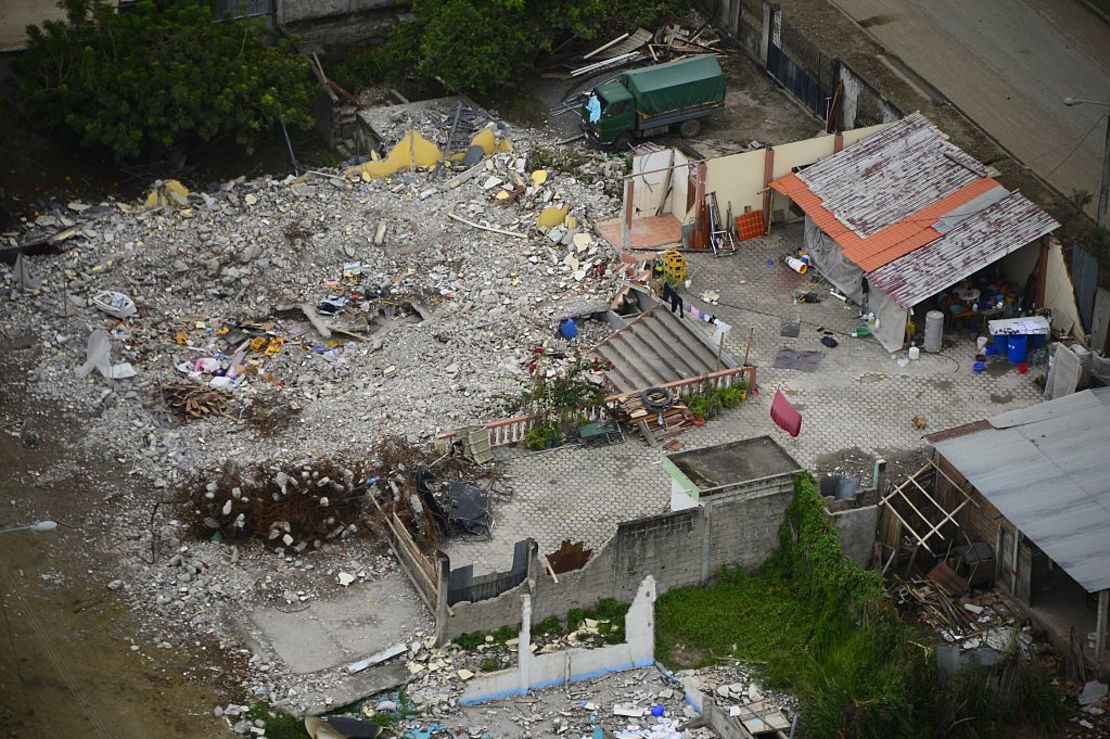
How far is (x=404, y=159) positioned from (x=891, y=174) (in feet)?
37.9

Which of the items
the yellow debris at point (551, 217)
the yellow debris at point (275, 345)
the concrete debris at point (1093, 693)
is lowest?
the concrete debris at point (1093, 693)

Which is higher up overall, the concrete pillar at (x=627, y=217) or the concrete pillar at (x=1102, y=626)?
the concrete pillar at (x=627, y=217)

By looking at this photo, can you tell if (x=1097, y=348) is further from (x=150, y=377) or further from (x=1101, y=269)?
(x=150, y=377)

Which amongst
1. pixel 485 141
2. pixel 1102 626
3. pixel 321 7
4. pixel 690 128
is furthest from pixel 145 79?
pixel 1102 626

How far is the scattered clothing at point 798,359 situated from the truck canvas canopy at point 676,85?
8.57m

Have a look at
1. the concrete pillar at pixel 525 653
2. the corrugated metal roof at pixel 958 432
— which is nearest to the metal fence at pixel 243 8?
the concrete pillar at pixel 525 653

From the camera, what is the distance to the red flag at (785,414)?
35.4 metres

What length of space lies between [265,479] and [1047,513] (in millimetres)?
13810

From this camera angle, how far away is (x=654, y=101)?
4409cm

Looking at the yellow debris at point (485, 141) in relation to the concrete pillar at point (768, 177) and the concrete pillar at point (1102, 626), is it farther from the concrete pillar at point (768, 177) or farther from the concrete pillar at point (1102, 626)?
the concrete pillar at point (1102, 626)

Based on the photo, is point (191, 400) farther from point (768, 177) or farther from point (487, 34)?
point (487, 34)

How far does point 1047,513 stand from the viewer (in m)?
31.9

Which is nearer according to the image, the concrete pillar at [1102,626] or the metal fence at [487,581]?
the concrete pillar at [1102,626]

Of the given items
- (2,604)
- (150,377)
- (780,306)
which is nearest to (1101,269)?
(780,306)
